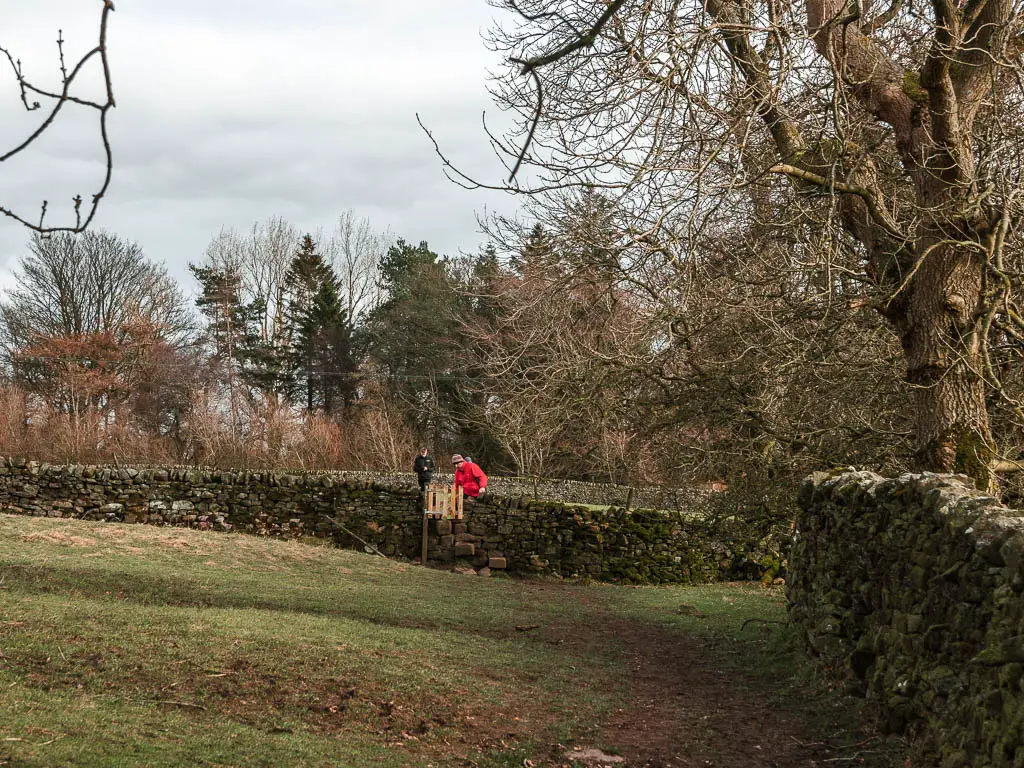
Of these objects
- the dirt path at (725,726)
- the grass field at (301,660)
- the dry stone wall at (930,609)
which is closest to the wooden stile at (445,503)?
the grass field at (301,660)

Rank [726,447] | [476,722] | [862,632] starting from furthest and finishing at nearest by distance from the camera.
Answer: [726,447]
[862,632]
[476,722]

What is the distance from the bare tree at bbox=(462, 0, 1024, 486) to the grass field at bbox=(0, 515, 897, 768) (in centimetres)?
314

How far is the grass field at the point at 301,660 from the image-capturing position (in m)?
4.91

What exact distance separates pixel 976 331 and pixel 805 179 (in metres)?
1.92

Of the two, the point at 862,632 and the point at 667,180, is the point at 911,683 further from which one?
the point at 667,180

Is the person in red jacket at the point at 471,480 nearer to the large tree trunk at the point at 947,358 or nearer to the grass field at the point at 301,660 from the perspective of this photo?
the grass field at the point at 301,660

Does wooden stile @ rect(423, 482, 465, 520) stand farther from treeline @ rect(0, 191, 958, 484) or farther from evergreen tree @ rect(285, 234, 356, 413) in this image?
evergreen tree @ rect(285, 234, 356, 413)

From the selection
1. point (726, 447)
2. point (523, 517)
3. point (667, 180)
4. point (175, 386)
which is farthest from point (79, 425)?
point (667, 180)

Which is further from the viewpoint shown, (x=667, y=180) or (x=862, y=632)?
(x=667, y=180)

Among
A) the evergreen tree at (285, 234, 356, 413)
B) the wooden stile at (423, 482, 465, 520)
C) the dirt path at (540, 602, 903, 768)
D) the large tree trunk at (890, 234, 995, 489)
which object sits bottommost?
the dirt path at (540, 602, 903, 768)

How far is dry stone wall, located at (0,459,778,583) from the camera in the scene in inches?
676

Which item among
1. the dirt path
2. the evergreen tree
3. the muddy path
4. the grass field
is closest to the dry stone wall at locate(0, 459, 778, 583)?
the grass field

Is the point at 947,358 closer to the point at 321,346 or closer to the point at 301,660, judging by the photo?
the point at 301,660

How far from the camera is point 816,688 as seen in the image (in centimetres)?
707
